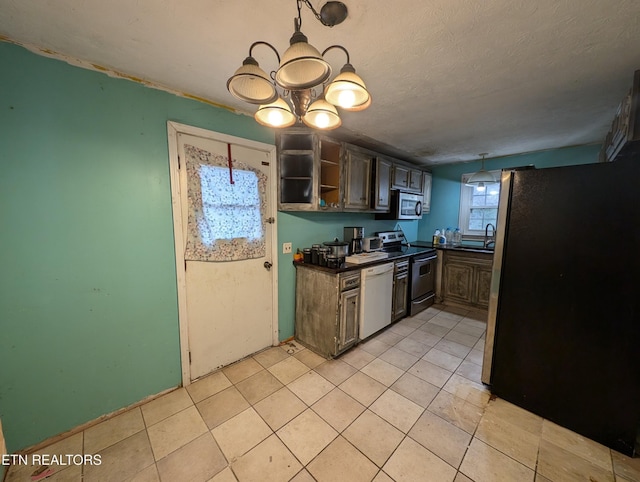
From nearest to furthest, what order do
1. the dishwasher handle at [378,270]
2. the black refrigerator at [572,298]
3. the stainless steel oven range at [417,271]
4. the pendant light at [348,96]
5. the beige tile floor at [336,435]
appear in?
the pendant light at [348,96], the beige tile floor at [336,435], the black refrigerator at [572,298], the dishwasher handle at [378,270], the stainless steel oven range at [417,271]

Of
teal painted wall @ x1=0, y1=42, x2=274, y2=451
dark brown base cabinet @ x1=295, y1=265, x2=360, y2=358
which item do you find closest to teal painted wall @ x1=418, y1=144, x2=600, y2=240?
dark brown base cabinet @ x1=295, y1=265, x2=360, y2=358

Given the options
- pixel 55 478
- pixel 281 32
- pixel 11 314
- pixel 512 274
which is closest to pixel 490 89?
pixel 512 274

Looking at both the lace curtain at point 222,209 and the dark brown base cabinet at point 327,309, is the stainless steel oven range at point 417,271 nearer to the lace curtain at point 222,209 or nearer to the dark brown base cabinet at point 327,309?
the dark brown base cabinet at point 327,309

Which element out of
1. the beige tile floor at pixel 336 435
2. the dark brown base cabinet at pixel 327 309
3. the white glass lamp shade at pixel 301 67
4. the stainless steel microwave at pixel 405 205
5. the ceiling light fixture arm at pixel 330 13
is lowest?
the beige tile floor at pixel 336 435

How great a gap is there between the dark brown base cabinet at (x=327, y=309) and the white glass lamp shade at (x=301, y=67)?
1.76 m

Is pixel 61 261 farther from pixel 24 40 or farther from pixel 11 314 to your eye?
pixel 24 40

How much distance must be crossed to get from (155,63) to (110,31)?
0.94 ft

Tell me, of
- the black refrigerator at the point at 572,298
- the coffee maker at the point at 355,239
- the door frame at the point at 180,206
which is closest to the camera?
the black refrigerator at the point at 572,298

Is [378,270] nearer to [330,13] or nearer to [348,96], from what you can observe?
[348,96]

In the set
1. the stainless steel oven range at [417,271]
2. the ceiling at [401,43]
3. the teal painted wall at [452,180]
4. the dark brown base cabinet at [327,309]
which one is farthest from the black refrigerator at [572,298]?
the teal painted wall at [452,180]

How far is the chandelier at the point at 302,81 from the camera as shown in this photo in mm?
899

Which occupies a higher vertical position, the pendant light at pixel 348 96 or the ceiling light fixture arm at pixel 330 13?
the ceiling light fixture arm at pixel 330 13

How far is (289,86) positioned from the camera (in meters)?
0.99

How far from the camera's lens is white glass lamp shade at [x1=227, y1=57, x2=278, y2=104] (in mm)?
1017
